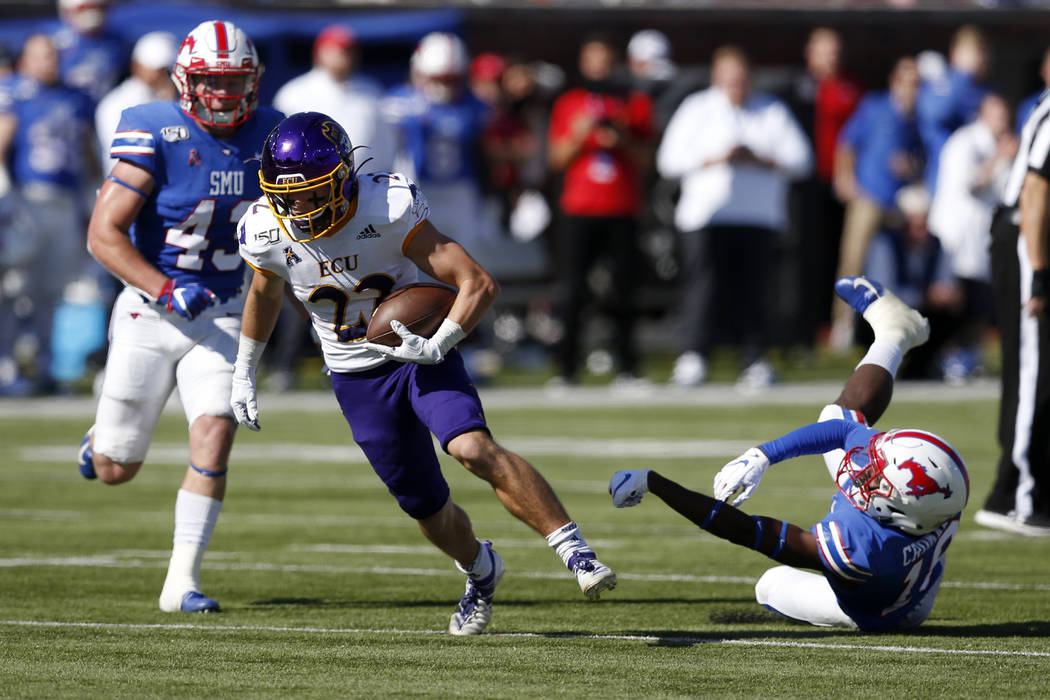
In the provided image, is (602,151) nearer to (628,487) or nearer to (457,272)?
(457,272)

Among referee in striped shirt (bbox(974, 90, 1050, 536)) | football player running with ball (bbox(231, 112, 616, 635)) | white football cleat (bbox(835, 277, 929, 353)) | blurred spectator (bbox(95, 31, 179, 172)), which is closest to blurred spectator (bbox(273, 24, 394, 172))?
blurred spectator (bbox(95, 31, 179, 172))

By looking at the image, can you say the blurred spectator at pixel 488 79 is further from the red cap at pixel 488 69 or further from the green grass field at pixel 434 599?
the green grass field at pixel 434 599

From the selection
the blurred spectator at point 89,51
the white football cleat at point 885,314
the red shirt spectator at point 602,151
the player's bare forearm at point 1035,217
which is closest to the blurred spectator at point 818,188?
the red shirt spectator at point 602,151

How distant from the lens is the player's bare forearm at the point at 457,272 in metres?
6.10

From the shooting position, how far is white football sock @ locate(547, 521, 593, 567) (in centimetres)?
590

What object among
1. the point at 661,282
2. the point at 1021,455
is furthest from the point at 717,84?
the point at 1021,455

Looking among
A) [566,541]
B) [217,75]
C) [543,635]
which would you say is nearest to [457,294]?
[566,541]

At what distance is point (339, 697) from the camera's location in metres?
5.07

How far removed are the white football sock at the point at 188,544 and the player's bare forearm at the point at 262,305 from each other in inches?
30.9

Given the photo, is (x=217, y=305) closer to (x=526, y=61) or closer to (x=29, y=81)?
(x=29, y=81)

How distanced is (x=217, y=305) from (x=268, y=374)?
9122 mm

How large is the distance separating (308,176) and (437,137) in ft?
29.6

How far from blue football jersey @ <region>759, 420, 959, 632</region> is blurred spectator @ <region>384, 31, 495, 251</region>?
350 inches

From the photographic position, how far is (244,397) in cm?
656
